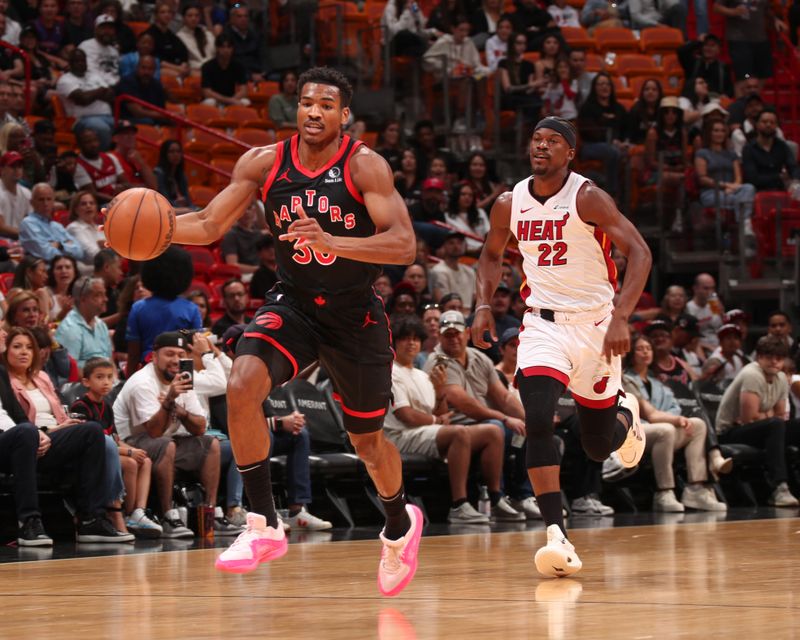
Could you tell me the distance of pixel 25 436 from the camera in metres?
8.30

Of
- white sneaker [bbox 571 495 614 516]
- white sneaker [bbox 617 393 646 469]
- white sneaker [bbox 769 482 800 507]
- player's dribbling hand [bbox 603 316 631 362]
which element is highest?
player's dribbling hand [bbox 603 316 631 362]

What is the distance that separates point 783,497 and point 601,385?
5.73 metres

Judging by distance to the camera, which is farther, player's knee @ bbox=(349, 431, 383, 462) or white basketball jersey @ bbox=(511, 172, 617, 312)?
white basketball jersey @ bbox=(511, 172, 617, 312)

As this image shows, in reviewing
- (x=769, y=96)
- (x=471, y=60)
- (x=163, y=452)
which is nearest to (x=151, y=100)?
(x=471, y=60)

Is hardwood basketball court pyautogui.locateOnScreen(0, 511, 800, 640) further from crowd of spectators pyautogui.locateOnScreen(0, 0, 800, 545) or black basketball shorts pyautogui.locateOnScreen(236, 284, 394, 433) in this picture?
crowd of spectators pyautogui.locateOnScreen(0, 0, 800, 545)

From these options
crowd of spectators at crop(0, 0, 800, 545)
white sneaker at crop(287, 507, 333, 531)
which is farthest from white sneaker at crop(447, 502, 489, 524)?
white sneaker at crop(287, 507, 333, 531)

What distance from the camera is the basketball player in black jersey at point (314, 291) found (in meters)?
5.68

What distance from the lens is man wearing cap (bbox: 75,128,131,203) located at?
1335 centimetres

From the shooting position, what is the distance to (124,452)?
29.1 feet

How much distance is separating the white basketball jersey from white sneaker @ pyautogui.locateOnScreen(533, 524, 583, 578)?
45.6 inches

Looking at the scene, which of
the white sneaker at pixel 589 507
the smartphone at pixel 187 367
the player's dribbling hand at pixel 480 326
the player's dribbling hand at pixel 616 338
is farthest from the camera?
the white sneaker at pixel 589 507

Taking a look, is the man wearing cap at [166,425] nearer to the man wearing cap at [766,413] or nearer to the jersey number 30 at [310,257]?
the jersey number 30 at [310,257]

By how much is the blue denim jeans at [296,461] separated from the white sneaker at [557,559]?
367 cm

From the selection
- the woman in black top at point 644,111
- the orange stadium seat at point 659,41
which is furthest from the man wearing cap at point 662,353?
the orange stadium seat at point 659,41
